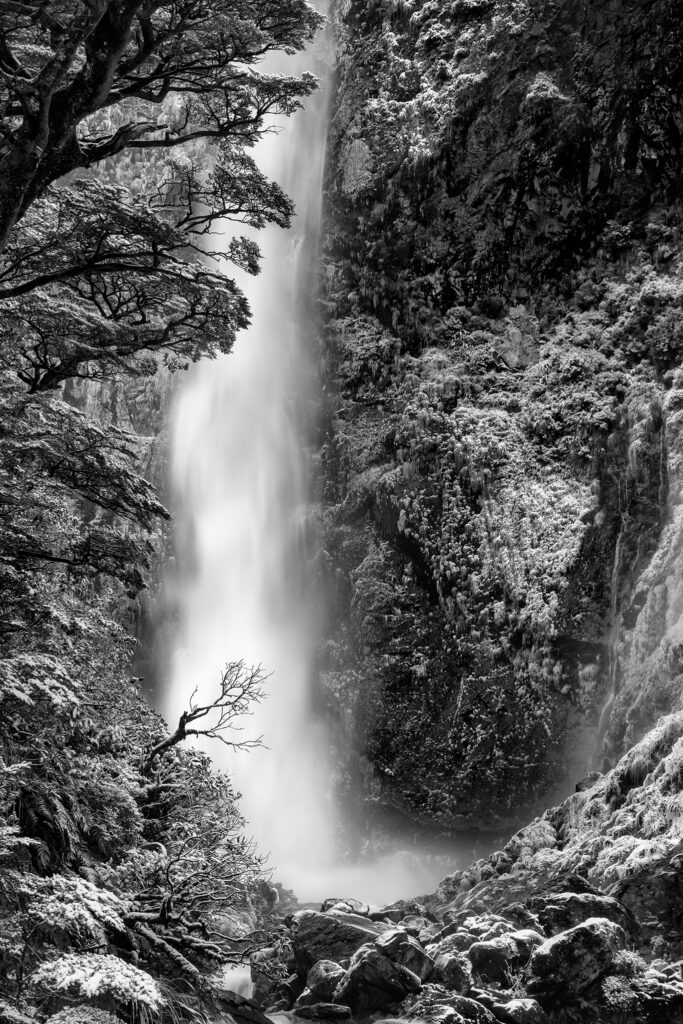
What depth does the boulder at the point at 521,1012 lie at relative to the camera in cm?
915

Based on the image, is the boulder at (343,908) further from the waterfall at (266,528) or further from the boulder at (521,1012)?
the waterfall at (266,528)

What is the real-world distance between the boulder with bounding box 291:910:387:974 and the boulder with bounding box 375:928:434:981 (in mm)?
929

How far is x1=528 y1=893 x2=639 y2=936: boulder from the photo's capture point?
34.1 ft

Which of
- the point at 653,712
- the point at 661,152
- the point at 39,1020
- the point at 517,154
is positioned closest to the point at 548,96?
the point at 517,154

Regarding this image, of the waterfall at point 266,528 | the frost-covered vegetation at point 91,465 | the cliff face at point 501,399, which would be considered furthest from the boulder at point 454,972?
the waterfall at point 266,528

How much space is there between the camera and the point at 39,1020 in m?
4.42

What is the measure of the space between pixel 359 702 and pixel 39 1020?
63.2 feet

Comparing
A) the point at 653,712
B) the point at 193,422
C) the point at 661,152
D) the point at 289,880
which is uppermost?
the point at 661,152

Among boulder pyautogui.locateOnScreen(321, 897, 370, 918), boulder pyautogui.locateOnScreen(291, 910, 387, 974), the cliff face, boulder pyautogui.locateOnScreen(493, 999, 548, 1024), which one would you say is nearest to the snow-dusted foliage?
boulder pyautogui.locateOnScreen(493, 999, 548, 1024)

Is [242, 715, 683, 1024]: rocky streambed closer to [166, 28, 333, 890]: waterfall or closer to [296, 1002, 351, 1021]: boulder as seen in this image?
[296, 1002, 351, 1021]: boulder

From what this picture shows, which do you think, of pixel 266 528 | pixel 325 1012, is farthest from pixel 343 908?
pixel 266 528

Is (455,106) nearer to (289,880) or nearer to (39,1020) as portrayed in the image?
(289,880)

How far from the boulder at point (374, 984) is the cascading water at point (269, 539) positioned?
11016mm

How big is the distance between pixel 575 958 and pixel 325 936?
3.75 metres
